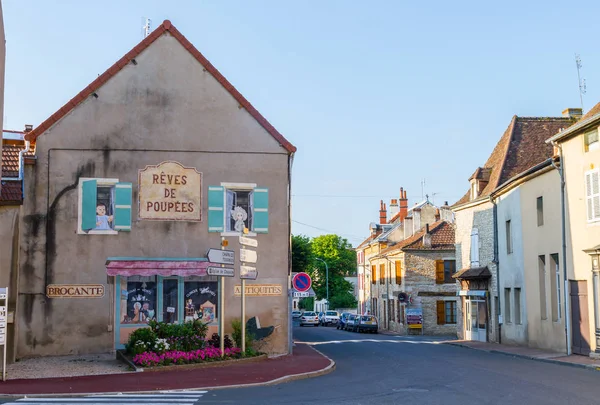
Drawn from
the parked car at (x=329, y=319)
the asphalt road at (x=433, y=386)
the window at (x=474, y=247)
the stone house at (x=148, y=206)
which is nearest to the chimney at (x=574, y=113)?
the window at (x=474, y=247)

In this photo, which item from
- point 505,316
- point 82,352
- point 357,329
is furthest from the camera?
point 357,329

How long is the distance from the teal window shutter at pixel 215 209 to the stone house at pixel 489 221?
14889mm

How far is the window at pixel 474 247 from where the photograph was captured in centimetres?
3878

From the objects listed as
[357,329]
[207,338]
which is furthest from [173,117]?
[357,329]

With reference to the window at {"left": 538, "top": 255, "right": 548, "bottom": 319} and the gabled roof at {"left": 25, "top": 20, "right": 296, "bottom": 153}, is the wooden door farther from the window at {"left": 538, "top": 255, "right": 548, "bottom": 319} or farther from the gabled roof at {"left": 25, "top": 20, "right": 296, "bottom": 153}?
the gabled roof at {"left": 25, "top": 20, "right": 296, "bottom": 153}

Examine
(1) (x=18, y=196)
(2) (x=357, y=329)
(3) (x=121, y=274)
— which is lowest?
(2) (x=357, y=329)

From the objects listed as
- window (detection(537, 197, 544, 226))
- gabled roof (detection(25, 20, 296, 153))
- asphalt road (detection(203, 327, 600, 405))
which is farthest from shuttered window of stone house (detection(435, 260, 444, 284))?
asphalt road (detection(203, 327, 600, 405))

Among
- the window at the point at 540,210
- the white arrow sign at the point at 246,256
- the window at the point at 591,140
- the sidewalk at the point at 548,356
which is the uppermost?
the window at the point at 591,140

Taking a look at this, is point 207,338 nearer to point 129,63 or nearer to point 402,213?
point 129,63

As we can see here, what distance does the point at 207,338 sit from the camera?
2345 cm

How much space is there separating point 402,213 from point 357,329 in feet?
63.6

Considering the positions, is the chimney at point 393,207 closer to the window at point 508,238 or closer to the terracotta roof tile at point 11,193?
the window at point 508,238

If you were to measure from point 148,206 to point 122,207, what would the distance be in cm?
78

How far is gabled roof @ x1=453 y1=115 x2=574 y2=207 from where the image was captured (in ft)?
119
